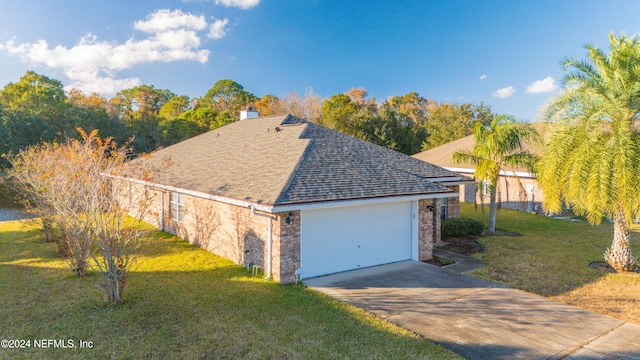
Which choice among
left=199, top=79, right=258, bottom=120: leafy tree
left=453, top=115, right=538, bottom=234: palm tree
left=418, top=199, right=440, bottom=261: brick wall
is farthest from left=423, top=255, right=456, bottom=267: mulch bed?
left=199, top=79, right=258, bottom=120: leafy tree

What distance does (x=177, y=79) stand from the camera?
162ft

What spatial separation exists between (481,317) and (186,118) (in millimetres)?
45875

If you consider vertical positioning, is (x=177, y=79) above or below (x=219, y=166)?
above

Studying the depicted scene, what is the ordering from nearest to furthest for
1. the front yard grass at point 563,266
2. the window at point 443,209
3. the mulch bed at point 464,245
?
the front yard grass at point 563,266, the mulch bed at point 464,245, the window at point 443,209

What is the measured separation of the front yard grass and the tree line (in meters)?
24.1

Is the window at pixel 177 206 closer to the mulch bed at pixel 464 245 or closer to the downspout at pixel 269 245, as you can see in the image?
the downspout at pixel 269 245

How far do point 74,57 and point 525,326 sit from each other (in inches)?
1770

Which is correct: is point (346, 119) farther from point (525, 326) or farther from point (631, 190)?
point (525, 326)

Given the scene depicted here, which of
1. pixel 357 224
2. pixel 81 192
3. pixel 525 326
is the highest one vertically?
pixel 81 192

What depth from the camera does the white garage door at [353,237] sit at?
10312 millimetres

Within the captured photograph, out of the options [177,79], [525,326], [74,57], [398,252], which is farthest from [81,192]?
[177,79]

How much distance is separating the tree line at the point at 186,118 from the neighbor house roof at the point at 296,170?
746 inches

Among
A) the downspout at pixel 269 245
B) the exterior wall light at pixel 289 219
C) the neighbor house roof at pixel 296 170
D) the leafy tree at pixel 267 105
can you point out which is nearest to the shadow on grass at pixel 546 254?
the neighbor house roof at pixel 296 170

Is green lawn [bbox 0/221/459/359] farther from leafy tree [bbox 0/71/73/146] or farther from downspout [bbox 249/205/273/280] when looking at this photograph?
leafy tree [bbox 0/71/73/146]
